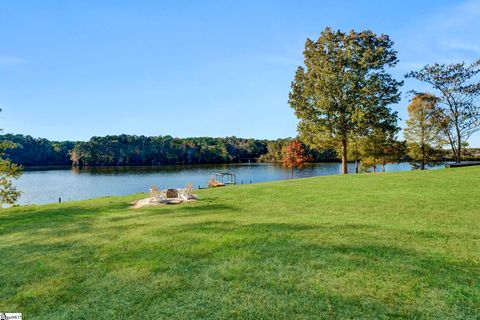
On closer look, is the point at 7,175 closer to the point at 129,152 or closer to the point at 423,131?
the point at 423,131

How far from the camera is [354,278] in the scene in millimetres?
4535

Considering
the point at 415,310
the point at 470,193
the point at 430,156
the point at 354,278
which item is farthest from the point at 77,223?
the point at 430,156

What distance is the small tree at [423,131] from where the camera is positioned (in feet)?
114

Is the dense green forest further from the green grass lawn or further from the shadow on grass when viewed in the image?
the shadow on grass

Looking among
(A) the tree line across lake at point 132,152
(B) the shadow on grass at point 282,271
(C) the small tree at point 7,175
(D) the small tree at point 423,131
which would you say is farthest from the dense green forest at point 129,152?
(B) the shadow on grass at point 282,271

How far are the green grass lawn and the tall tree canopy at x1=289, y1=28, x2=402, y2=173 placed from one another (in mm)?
18471

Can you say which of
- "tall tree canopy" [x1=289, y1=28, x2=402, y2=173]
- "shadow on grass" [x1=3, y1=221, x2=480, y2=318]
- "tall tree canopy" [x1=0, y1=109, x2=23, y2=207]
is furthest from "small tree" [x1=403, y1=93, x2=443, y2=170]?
"tall tree canopy" [x1=0, y1=109, x2=23, y2=207]

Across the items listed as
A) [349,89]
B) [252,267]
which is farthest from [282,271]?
[349,89]

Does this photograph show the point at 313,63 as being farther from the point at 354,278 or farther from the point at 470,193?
the point at 354,278

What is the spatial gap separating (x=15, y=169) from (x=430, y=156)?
135 ft

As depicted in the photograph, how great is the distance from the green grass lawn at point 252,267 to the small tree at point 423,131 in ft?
96.0

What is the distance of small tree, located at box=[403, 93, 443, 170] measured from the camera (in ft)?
114

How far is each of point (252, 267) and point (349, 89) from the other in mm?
25604

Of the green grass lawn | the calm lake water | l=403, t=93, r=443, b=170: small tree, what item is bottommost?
the calm lake water
